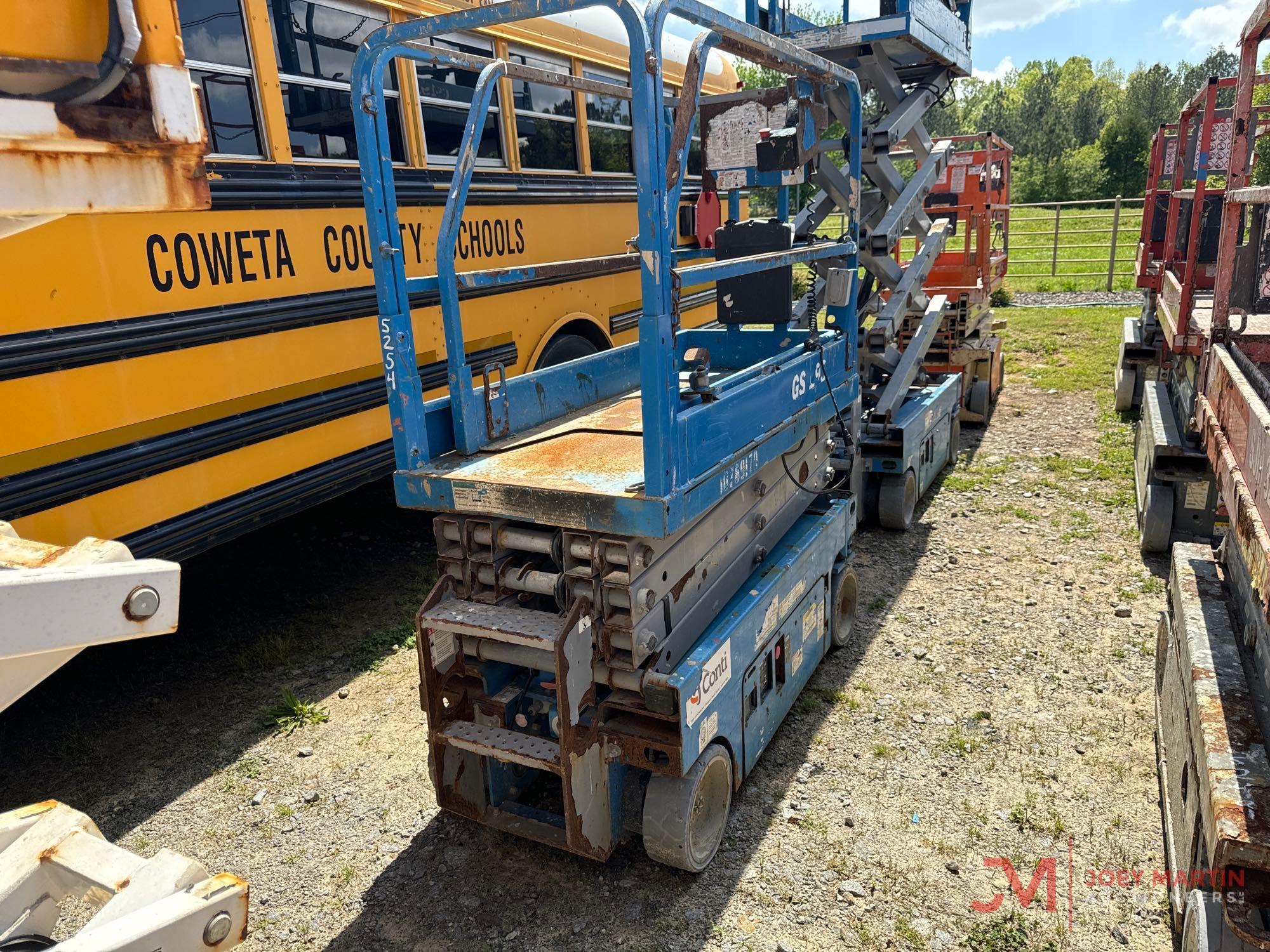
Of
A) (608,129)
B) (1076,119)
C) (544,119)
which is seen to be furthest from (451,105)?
(1076,119)

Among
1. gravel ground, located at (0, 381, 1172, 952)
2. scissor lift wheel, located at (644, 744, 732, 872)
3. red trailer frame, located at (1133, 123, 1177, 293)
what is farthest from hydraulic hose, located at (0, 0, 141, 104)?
red trailer frame, located at (1133, 123, 1177, 293)

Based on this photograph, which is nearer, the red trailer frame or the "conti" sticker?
the "conti" sticker

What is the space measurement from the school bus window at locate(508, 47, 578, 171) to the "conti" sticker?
3.66 meters

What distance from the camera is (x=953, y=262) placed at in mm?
9617

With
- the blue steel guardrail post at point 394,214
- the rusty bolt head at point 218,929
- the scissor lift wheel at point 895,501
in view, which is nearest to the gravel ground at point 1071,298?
the scissor lift wheel at point 895,501

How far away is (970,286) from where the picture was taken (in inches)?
337

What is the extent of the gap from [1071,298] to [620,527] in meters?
15.3

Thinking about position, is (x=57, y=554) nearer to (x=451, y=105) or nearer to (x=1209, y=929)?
(x=1209, y=929)

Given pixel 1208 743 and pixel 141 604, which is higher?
pixel 141 604

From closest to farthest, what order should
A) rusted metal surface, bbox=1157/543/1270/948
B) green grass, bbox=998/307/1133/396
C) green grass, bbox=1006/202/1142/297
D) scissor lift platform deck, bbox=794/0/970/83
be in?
rusted metal surface, bbox=1157/543/1270/948 → scissor lift platform deck, bbox=794/0/970/83 → green grass, bbox=998/307/1133/396 → green grass, bbox=1006/202/1142/297

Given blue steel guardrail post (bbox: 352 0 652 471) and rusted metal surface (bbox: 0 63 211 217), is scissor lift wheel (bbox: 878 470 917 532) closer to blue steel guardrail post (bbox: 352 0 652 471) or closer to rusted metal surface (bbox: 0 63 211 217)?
blue steel guardrail post (bbox: 352 0 652 471)

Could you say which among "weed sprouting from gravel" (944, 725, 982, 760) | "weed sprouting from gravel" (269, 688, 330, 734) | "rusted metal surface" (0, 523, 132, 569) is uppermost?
"rusted metal surface" (0, 523, 132, 569)

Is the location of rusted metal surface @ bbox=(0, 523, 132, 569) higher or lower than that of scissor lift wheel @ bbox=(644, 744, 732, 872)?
higher

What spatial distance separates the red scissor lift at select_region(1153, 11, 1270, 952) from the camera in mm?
1973
